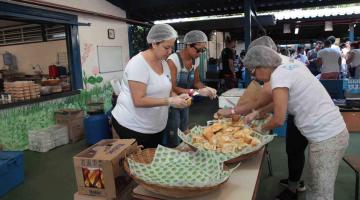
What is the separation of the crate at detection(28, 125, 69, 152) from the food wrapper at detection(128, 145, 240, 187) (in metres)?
3.25

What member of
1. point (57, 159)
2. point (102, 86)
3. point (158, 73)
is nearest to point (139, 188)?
point (158, 73)

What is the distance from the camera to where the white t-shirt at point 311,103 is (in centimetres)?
160

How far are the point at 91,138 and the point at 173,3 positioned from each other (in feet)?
10.1

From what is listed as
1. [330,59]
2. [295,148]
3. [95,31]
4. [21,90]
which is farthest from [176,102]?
[330,59]

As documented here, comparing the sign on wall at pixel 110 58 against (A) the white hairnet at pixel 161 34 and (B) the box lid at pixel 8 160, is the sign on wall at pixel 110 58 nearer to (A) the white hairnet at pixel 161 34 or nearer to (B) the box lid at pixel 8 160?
(B) the box lid at pixel 8 160

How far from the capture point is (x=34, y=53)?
7.07 meters

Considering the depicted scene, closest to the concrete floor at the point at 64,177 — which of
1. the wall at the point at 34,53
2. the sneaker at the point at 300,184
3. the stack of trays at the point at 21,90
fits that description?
the sneaker at the point at 300,184

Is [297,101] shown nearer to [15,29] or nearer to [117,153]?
[117,153]

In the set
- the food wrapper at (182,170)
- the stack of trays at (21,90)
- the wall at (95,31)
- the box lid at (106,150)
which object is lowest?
the food wrapper at (182,170)

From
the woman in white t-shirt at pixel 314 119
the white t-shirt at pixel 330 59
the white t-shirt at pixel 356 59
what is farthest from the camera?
the white t-shirt at pixel 356 59

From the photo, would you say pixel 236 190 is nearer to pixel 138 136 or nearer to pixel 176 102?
pixel 176 102

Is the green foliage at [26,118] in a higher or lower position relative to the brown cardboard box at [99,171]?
lower

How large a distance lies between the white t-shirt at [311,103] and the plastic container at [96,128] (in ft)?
10.1

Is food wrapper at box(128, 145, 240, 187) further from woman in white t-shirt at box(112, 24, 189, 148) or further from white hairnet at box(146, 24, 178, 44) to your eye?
white hairnet at box(146, 24, 178, 44)
